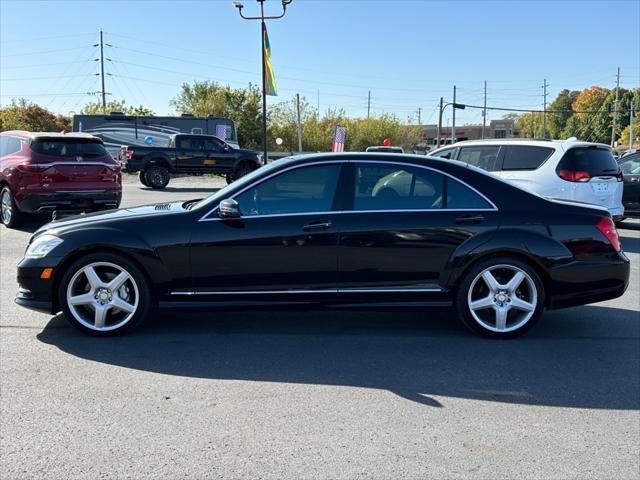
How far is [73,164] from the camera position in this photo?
1032cm

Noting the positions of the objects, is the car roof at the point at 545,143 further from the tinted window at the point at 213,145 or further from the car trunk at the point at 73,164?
the tinted window at the point at 213,145

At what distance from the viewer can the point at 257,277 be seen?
475cm

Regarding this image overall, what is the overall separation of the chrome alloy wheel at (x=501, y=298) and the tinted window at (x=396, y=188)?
0.77 m

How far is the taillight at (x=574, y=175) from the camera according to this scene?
942cm

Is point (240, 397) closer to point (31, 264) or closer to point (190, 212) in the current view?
point (190, 212)

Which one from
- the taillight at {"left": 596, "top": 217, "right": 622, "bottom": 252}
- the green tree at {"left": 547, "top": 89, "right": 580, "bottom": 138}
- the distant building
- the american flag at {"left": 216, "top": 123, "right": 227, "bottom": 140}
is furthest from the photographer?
the green tree at {"left": 547, "top": 89, "right": 580, "bottom": 138}

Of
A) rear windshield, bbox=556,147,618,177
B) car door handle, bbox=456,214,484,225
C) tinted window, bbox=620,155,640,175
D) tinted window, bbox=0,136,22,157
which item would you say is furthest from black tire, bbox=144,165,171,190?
car door handle, bbox=456,214,484,225

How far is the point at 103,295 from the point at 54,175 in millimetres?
6330

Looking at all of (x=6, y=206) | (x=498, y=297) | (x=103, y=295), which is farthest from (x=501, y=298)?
(x=6, y=206)

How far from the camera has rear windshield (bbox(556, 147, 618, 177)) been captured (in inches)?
372

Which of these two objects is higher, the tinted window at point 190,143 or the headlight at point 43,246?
the tinted window at point 190,143

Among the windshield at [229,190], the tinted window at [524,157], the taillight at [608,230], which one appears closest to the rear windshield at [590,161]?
the tinted window at [524,157]

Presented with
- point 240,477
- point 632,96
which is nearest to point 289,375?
point 240,477

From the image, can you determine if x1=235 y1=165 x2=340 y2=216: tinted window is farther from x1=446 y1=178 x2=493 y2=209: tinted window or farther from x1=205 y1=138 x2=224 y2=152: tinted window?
x1=205 y1=138 x2=224 y2=152: tinted window
